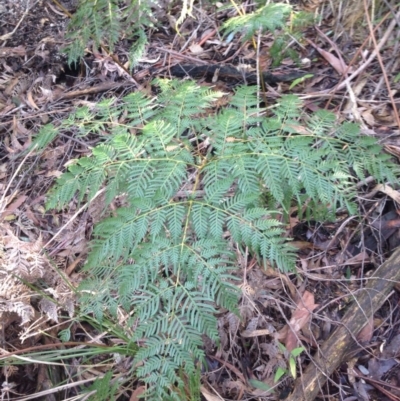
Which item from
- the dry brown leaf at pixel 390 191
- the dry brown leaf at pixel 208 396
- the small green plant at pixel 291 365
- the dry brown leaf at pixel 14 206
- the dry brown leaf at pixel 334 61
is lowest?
the dry brown leaf at pixel 208 396

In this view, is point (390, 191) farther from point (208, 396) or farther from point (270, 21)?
point (208, 396)

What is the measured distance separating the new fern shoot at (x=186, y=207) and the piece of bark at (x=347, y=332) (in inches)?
17.7

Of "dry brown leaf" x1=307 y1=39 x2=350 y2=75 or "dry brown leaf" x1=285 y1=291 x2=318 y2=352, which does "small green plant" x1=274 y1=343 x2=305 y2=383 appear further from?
"dry brown leaf" x1=307 y1=39 x2=350 y2=75

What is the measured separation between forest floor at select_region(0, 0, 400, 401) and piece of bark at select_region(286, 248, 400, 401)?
5cm

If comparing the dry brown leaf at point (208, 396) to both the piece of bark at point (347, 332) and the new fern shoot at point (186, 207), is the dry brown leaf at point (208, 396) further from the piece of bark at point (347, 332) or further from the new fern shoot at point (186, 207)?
the piece of bark at point (347, 332)

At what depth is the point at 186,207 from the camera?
1.87 m

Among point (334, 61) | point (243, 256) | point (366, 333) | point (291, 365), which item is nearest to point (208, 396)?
point (291, 365)

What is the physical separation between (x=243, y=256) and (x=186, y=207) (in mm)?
504

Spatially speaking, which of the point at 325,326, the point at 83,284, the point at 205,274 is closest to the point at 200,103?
the point at 205,274

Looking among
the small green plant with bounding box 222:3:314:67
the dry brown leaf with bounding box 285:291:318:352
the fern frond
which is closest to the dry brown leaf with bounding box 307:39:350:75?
the small green plant with bounding box 222:3:314:67

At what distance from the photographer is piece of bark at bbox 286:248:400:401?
189 centimetres

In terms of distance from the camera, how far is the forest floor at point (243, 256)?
6.68 ft

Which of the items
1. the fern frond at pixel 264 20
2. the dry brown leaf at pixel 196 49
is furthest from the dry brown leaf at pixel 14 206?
the fern frond at pixel 264 20

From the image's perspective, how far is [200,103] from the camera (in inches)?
78.7
